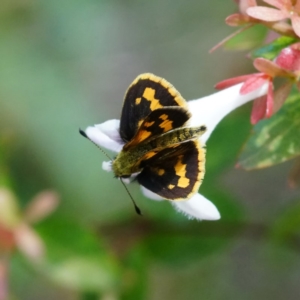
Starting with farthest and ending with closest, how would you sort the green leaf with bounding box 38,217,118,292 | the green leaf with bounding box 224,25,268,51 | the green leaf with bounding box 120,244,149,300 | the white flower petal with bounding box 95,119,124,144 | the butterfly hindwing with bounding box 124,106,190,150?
the green leaf with bounding box 120,244,149,300 → the green leaf with bounding box 38,217,118,292 → the green leaf with bounding box 224,25,268,51 → the white flower petal with bounding box 95,119,124,144 → the butterfly hindwing with bounding box 124,106,190,150

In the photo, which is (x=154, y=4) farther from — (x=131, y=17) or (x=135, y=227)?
(x=135, y=227)

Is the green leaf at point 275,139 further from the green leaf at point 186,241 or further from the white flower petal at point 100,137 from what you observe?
the green leaf at point 186,241

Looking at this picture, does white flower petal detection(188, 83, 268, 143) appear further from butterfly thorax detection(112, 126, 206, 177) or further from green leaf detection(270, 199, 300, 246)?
green leaf detection(270, 199, 300, 246)

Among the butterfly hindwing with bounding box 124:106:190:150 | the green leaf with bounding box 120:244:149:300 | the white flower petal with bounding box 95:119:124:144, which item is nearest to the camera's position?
the butterfly hindwing with bounding box 124:106:190:150

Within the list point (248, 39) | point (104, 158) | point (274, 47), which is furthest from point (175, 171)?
point (104, 158)

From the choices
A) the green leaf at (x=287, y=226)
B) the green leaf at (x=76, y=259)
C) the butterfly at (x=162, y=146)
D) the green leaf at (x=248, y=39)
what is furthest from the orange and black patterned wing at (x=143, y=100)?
the green leaf at (x=287, y=226)

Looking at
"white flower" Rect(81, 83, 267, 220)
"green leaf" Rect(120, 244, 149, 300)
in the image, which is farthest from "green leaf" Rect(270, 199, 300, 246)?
"white flower" Rect(81, 83, 267, 220)
